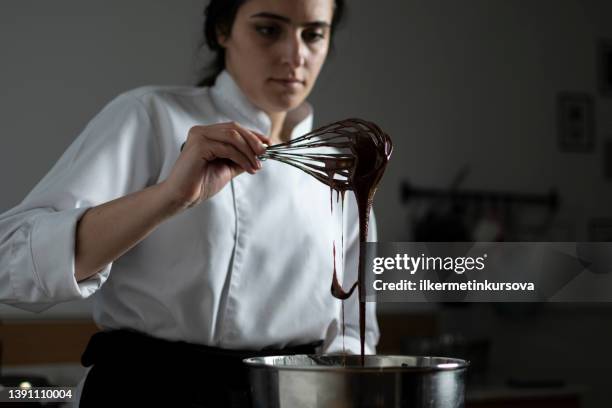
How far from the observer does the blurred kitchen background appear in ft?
7.35

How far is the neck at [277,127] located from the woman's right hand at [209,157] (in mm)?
355

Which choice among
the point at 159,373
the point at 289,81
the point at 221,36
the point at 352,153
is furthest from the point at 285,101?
the point at 159,373

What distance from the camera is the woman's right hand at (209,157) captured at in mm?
897

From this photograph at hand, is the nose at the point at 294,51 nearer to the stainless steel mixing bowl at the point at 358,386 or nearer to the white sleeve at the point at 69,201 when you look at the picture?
the white sleeve at the point at 69,201

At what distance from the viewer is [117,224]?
3.09ft

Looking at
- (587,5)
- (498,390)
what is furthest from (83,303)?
(587,5)

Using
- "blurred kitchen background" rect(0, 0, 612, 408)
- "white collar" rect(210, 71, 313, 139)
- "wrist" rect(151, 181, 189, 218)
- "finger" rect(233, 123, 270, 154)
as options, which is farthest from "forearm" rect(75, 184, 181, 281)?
"blurred kitchen background" rect(0, 0, 612, 408)

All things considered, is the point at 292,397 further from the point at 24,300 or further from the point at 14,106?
the point at 14,106

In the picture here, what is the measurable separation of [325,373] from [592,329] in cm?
260

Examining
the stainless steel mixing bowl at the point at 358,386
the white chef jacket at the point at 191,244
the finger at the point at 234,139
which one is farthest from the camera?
the white chef jacket at the point at 191,244

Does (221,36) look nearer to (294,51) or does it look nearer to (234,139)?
(294,51)

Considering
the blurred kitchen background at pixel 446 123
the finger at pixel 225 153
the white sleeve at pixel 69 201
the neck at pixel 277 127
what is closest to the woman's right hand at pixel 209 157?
the finger at pixel 225 153

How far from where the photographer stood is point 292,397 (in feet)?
2.38

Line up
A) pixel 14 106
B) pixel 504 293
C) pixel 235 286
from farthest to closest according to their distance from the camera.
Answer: pixel 14 106
pixel 504 293
pixel 235 286
